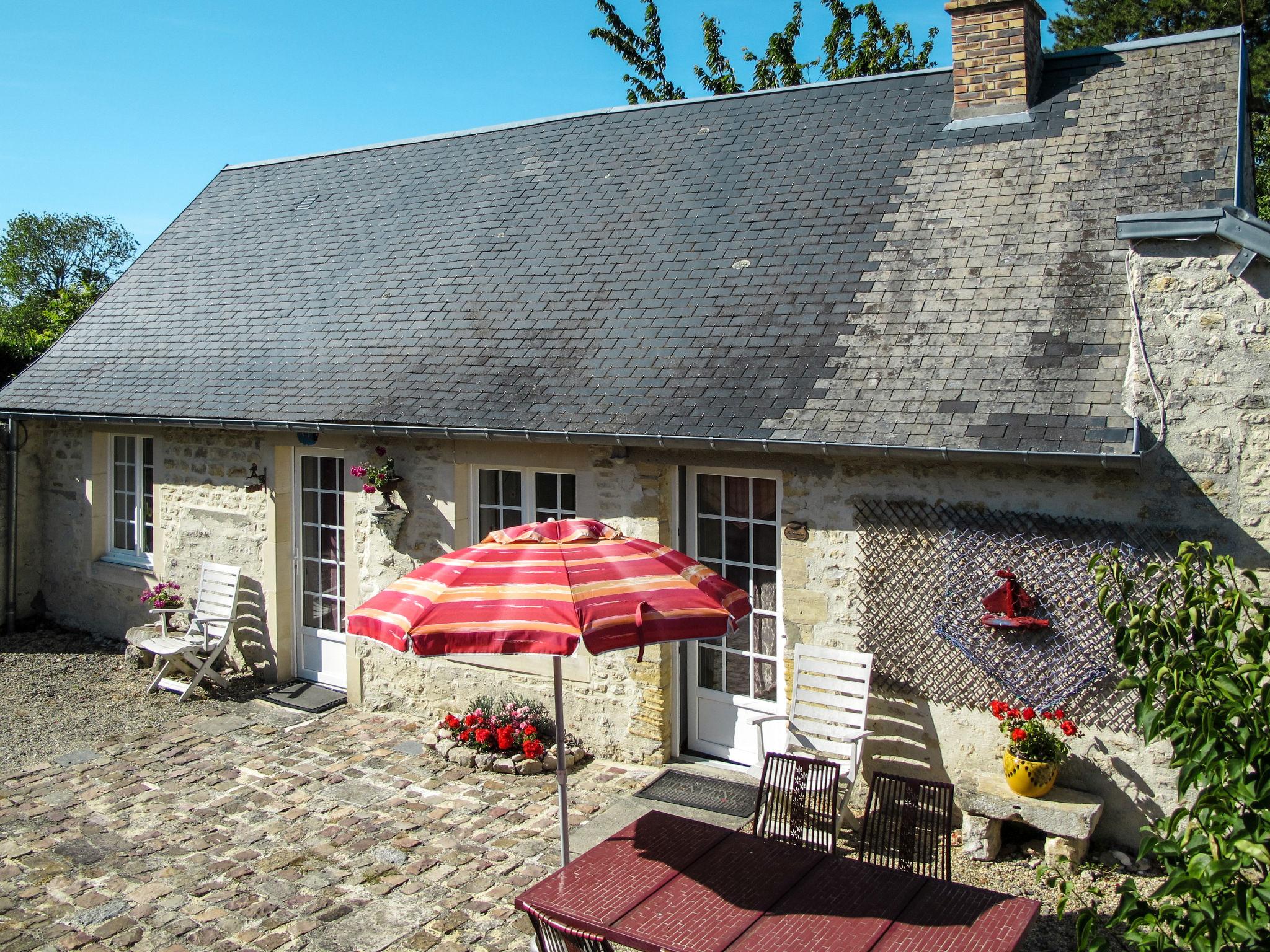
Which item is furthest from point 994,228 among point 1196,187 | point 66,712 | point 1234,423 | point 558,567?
point 66,712

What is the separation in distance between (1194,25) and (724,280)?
1864cm

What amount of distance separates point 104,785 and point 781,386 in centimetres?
587

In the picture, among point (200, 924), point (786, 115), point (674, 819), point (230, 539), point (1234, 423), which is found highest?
point (786, 115)

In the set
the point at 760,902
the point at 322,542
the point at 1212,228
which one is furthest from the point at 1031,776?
the point at 322,542

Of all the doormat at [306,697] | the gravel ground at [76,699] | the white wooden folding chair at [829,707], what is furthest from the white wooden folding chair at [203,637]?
the white wooden folding chair at [829,707]

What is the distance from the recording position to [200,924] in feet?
18.4

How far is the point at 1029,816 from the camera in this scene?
589 centimetres

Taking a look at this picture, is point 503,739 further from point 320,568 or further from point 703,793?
point 320,568

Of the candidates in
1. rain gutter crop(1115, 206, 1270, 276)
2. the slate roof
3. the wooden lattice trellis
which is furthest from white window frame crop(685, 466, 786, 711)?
rain gutter crop(1115, 206, 1270, 276)

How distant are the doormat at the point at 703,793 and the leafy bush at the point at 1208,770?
4.33 metres

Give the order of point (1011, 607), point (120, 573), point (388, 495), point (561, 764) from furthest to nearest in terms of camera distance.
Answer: point (120, 573)
point (388, 495)
point (1011, 607)
point (561, 764)

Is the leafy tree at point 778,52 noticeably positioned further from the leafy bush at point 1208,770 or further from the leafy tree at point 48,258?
the leafy tree at point 48,258

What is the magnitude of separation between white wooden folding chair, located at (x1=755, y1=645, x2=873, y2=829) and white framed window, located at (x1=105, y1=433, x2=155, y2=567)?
7.77 metres

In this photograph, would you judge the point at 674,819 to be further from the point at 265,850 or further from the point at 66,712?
the point at 66,712
